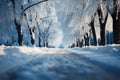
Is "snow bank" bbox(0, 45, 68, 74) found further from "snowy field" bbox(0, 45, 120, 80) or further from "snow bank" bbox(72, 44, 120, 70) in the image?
"snow bank" bbox(72, 44, 120, 70)

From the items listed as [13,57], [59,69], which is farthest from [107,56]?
[59,69]

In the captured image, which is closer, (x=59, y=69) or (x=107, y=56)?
(x=59, y=69)

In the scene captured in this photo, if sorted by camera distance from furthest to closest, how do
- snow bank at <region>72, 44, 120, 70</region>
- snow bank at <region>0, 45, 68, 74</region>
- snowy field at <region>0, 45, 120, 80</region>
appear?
snow bank at <region>72, 44, 120, 70</region> < snow bank at <region>0, 45, 68, 74</region> < snowy field at <region>0, 45, 120, 80</region>

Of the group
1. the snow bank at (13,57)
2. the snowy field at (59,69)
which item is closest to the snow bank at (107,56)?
the snowy field at (59,69)

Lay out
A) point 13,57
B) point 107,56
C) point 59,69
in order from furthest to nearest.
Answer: point 107,56
point 13,57
point 59,69

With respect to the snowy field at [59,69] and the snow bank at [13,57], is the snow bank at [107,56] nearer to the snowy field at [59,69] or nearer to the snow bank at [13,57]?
the snowy field at [59,69]

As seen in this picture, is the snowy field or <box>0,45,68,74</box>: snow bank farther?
<box>0,45,68,74</box>: snow bank

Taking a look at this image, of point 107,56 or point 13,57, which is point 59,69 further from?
point 107,56

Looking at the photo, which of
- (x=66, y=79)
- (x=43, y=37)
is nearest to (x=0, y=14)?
(x=66, y=79)

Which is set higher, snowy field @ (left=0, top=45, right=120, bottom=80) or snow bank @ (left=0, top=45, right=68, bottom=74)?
snow bank @ (left=0, top=45, right=68, bottom=74)

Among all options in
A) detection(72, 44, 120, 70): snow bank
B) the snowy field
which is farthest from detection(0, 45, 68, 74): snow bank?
detection(72, 44, 120, 70): snow bank

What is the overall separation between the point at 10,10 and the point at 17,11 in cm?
75

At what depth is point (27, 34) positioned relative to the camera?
4491cm

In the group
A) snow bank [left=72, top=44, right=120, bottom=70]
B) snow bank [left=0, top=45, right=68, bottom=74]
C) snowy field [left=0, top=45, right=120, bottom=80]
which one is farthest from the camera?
snow bank [left=72, top=44, right=120, bottom=70]
